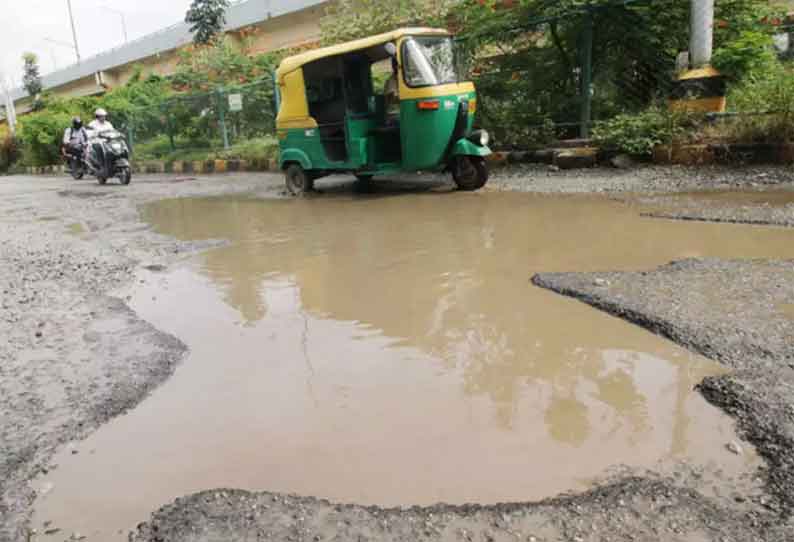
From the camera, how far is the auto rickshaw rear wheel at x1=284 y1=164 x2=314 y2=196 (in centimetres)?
A: 893

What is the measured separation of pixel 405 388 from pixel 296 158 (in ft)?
22.3

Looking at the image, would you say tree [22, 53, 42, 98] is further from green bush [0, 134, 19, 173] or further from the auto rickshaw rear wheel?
the auto rickshaw rear wheel

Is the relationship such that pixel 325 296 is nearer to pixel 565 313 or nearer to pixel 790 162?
pixel 565 313

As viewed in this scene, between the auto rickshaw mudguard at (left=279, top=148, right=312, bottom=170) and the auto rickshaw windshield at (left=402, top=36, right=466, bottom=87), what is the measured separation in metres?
2.13

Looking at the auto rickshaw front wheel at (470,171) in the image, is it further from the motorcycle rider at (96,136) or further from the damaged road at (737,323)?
the motorcycle rider at (96,136)

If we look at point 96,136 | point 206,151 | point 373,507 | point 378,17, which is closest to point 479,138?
point 378,17

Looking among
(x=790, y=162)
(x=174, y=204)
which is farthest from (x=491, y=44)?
(x=174, y=204)

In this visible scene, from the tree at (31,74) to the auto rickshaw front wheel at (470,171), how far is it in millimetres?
42944

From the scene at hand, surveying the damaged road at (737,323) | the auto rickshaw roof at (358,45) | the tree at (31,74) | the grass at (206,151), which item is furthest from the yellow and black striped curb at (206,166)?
the tree at (31,74)

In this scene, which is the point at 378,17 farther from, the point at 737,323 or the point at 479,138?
the point at 737,323

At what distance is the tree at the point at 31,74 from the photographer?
40.6 metres

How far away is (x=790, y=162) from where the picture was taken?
6.79 m

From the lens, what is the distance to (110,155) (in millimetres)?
12797

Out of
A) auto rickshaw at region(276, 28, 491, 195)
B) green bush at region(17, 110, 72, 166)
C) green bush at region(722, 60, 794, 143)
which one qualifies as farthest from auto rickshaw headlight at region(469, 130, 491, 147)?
green bush at region(17, 110, 72, 166)
